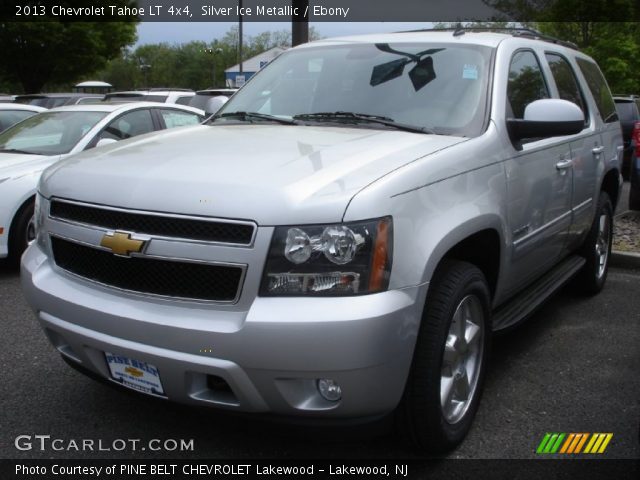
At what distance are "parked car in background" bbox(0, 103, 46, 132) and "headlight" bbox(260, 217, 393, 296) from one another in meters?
7.32

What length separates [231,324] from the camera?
2355 millimetres

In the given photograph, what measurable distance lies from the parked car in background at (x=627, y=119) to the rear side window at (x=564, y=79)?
8.41 metres

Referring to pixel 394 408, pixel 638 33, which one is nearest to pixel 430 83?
pixel 394 408

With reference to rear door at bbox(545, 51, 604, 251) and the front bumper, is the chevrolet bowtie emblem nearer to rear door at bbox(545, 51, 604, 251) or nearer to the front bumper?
the front bumper

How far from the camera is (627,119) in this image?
41.5ft

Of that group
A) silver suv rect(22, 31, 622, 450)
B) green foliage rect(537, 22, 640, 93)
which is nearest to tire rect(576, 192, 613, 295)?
silver suv rect(22, 31, 622, 450)

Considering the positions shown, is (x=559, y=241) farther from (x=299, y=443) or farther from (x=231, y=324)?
(x=231, y=324)

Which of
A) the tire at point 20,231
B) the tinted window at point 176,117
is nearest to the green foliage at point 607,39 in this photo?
the tinted window at point 176,117

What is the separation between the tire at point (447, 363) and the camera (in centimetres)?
262

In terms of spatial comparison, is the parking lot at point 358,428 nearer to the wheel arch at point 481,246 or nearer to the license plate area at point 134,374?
the license plate area at point 134,374

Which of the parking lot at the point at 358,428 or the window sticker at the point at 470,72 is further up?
the window sticker at the point at 470,72

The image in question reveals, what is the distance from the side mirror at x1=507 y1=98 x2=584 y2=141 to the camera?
131 inches

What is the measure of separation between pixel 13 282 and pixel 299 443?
3719 millimetres

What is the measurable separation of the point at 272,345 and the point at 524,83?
7.88 feet
